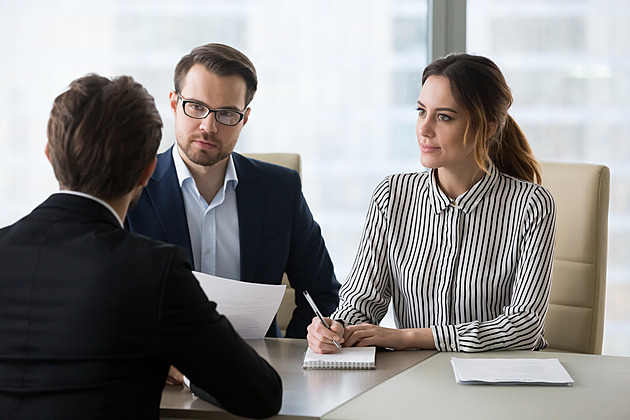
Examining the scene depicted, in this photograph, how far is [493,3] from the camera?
3172 mm

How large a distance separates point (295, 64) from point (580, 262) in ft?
5.25

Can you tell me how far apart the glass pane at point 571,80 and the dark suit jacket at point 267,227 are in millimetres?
1428

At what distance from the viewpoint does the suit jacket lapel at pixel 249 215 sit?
211 centimetres

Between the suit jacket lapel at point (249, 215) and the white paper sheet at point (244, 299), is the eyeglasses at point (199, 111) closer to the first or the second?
the suit jacket lapel at point (249, 215)


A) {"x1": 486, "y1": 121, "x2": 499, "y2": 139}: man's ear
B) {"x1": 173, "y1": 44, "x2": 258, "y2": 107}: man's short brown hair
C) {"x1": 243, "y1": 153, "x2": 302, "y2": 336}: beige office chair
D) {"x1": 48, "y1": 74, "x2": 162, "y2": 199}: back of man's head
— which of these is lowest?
{"x1": 243, "y1": 153, "x2": 302, "y2": 336}: beige office chair

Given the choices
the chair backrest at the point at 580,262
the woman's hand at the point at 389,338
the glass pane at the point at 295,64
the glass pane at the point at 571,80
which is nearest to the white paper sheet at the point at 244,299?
the woman's hand at the point at 389,338

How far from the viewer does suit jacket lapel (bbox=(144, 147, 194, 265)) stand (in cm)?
202

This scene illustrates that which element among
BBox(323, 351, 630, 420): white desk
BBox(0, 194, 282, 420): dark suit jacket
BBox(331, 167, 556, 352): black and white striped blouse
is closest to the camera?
BBox(0, 194, 282, 420): dark suit jacket

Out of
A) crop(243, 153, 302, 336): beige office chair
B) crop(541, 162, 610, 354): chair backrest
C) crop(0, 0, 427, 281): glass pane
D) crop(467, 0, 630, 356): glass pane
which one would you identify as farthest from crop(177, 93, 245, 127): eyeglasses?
crop(467, 0, 630, 356): glass pane

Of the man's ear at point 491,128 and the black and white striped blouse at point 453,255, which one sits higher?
the man's ear at point 491,128

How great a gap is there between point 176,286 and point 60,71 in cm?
257

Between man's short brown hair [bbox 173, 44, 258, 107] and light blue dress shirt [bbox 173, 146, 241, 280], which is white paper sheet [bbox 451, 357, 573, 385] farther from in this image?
man's short brown hair [bbox 173, 44, 258, 107]

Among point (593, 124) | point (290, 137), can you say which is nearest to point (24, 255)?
point (290, 137)

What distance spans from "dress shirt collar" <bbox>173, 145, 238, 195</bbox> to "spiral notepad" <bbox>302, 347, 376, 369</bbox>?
0.67 m
